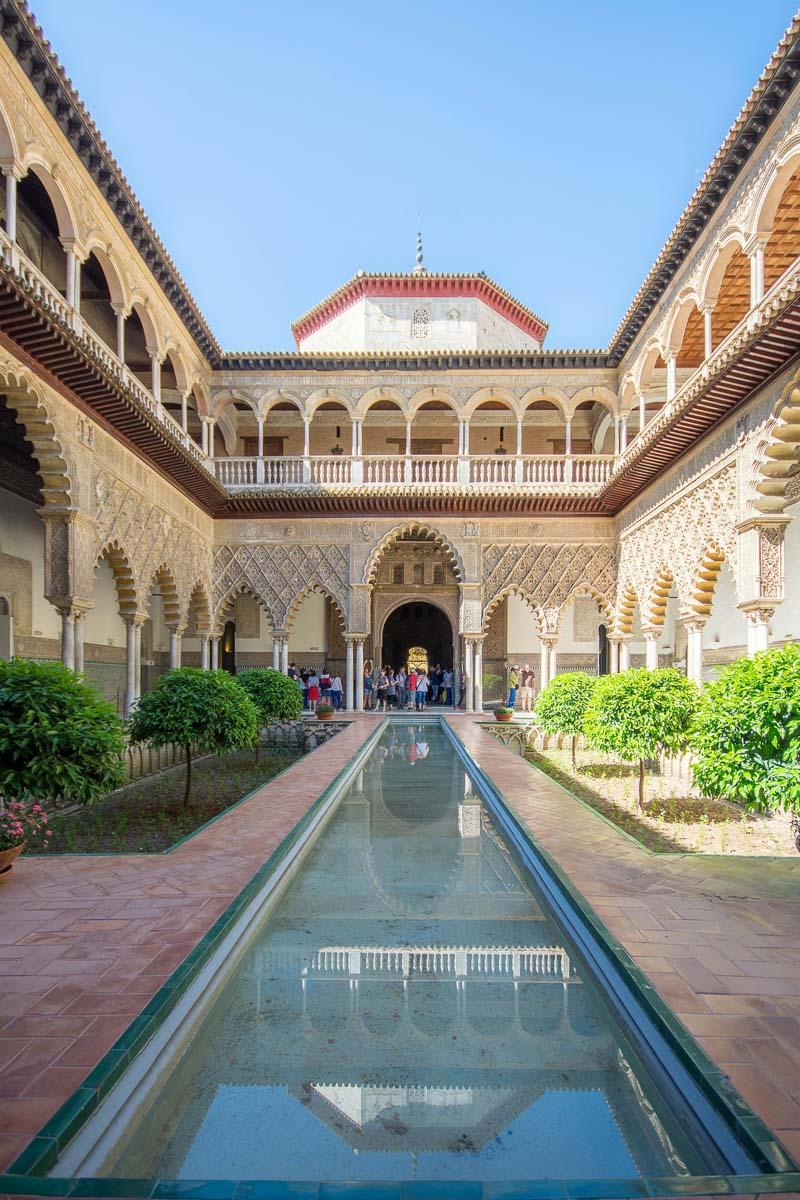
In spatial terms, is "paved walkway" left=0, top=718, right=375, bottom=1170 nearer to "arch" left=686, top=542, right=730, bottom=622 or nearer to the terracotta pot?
the terracotta pot

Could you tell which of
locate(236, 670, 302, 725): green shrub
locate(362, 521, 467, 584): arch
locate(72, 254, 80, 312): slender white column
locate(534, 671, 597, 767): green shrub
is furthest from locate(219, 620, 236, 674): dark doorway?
locate(534, 671, 597, 767): green shrub

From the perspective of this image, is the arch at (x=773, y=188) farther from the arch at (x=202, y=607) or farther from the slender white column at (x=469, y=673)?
the arch at (x=202, y=607)

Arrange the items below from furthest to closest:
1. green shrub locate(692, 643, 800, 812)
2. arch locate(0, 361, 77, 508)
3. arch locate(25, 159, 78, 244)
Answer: arch locate(25, 159, 78, 244), arch locate(0, 361, 77, 508), green shrub locate(692, 643, 800, 812)

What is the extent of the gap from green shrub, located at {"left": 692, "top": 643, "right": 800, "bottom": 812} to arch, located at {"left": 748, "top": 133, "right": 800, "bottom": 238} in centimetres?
620

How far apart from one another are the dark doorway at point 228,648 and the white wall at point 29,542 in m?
6.53

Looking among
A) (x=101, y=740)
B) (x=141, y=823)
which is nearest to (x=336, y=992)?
(x=101, y=740)

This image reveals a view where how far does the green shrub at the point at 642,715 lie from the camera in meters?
7.06

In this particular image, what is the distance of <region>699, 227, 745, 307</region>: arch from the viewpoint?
9.66 m

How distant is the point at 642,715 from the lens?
7117 mm

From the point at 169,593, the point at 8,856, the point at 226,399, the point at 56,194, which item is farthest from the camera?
the point at 226,399

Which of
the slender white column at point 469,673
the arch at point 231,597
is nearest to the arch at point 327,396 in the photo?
the arch at point 231,597

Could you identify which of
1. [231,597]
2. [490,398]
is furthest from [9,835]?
[490,398]

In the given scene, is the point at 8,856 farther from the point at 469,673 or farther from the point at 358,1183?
the point at 469,673

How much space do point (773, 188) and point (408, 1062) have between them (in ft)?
31.7
